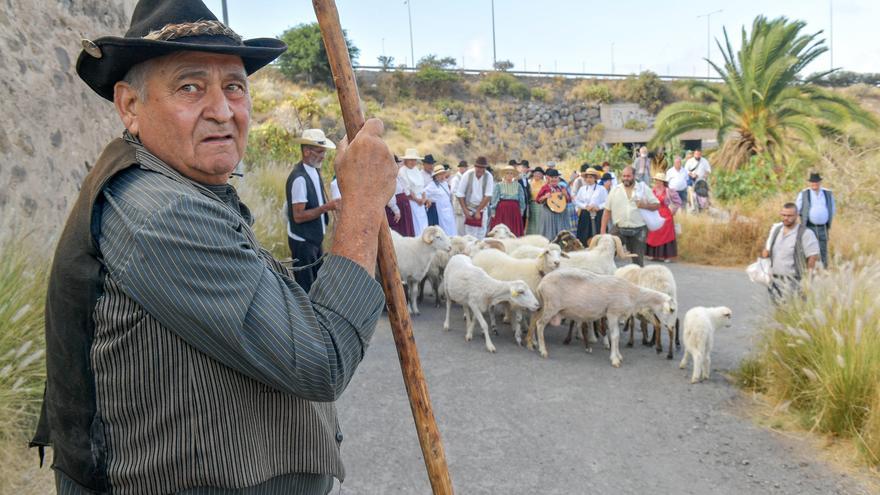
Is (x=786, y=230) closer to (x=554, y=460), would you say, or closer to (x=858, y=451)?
(x=858, y=451)

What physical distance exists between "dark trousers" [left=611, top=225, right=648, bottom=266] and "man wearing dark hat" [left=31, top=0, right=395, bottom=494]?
9.61 meters

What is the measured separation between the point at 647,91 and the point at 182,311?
154ft

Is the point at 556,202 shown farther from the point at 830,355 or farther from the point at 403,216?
the point at 830,355

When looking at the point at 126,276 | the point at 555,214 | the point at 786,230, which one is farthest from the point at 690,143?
the point at 126,276

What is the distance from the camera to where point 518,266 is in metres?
8.12

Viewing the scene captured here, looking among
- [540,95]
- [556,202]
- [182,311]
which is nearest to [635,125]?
[540,95]

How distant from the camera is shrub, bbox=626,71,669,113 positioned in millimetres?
43688

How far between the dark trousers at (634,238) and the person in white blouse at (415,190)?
3.45 meters

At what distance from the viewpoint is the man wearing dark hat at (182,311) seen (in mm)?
1294

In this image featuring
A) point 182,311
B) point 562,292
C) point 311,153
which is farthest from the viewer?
point 311,153

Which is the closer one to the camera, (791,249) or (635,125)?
(791,249)

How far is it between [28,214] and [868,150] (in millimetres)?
15972

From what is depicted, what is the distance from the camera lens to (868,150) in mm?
13820

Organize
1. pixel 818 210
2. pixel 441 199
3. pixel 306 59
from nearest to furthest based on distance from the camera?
A: pixel 818 210 < pixel 441 199 < pixel 306 59
